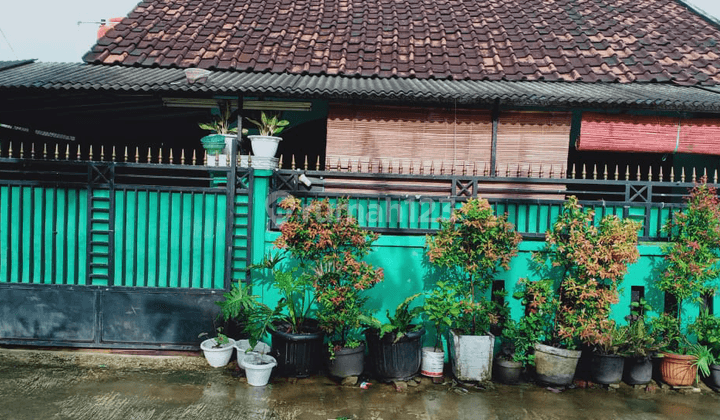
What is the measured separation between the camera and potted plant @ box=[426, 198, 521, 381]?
18.8 ft

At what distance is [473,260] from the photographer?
19.3 ft

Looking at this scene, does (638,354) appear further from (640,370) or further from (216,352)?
(216,352)

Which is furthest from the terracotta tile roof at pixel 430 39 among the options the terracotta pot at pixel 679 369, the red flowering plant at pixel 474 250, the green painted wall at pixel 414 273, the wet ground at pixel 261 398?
the wet ground at pixel 261 398

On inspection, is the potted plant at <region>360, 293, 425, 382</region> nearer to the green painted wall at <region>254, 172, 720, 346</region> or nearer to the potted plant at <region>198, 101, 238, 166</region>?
the green painted wall at <region>254, 172, 720, 346</region>

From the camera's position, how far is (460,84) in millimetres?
8148

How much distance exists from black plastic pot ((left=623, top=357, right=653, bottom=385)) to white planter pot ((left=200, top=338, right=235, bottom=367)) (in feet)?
15.2

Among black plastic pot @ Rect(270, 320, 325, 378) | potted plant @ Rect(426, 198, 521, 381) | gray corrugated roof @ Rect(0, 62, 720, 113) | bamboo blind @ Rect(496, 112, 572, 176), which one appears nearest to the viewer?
black plastic pot @ Rect(270, 320, 325, 378)

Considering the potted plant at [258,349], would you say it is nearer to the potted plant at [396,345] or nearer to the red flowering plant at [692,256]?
the potted plant at [396,345]

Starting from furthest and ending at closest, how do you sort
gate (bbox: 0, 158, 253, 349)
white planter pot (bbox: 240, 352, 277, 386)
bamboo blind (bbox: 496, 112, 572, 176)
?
bamboo blind (bbox: 496, 112, 572, 176) < gate (bbox: 0, 158, 253, 349) < white planter pot (bbox: 240, 352, 277, 386)

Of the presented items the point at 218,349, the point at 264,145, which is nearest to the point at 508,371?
the point at 218,349

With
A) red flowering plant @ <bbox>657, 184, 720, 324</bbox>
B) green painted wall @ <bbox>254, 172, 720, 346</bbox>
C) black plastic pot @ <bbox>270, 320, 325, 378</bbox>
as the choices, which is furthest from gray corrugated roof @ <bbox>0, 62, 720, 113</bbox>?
black plastic pot @ <bbox>270, 320, 325, 378</bbox>

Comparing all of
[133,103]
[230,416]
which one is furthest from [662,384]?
[133,103]

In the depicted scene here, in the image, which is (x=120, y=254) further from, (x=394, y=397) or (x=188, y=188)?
(x=394, y=397)

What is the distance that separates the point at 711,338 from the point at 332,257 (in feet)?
14.5
